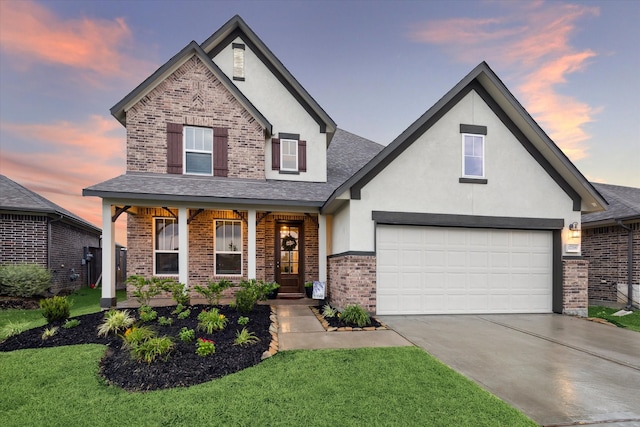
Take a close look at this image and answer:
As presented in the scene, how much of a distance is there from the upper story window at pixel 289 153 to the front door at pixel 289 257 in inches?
79.2

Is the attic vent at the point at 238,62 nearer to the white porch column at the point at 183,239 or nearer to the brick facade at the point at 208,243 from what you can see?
the brick facade at the point at 208,243

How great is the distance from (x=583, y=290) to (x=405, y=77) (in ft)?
38.7

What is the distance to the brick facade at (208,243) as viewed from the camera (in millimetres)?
10242

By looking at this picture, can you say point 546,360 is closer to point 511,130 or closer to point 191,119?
point 511,130

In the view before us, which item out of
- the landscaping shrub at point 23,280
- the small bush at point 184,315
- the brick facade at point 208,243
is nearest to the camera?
the small bush at point 184,315

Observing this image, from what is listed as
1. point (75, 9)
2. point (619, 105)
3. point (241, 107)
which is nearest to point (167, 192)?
point (241, 107)

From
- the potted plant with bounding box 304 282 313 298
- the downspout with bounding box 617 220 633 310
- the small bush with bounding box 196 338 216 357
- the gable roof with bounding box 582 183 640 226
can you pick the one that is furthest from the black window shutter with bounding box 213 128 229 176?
the downspout with bounding box 617 220 633 310

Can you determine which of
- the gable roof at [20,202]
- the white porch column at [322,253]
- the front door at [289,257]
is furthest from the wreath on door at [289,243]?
the gable roof at [20,202]

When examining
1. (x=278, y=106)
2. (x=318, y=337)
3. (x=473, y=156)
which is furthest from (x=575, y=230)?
(x=278, y=106)

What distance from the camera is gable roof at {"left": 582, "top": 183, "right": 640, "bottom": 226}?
10.4 m

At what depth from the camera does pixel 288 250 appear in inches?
445

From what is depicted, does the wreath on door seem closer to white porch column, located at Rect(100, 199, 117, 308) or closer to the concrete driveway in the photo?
the concrete driveway

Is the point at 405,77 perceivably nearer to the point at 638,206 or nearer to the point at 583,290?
the point at 638,206

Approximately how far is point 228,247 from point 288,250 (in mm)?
2073
